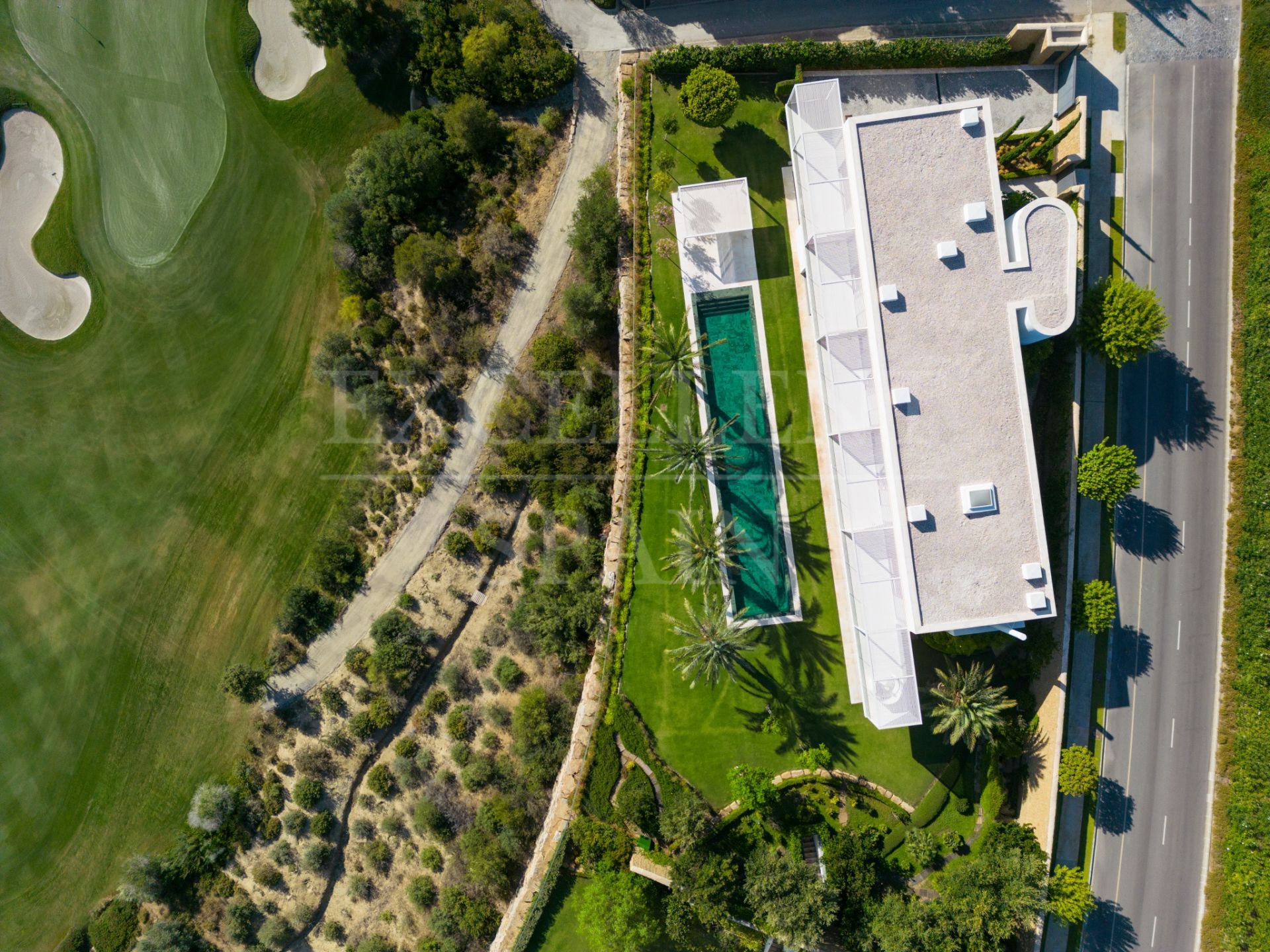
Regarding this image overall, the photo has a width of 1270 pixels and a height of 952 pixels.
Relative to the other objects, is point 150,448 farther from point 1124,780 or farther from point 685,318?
point 1124,780

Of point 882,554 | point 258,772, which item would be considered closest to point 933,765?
point 882,554

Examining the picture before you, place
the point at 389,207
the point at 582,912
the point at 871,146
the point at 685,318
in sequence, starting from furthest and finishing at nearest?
the point at 389,207
the point at 685,318
the point at 582,912
the point at 871,146

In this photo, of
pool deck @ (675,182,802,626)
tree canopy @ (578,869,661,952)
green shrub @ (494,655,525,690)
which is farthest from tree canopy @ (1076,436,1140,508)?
green shrub @ (494,655,525,690)

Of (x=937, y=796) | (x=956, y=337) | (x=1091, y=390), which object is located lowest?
(x=937, y=796)

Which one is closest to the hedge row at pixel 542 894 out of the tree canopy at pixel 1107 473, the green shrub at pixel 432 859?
the green shrub at pixel 432 859

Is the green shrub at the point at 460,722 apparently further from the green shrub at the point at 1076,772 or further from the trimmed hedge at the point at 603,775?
the green shrub at the point at 1076,772

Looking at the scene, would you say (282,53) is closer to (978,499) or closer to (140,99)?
(140,99)

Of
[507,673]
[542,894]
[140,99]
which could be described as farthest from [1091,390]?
[140,99]
